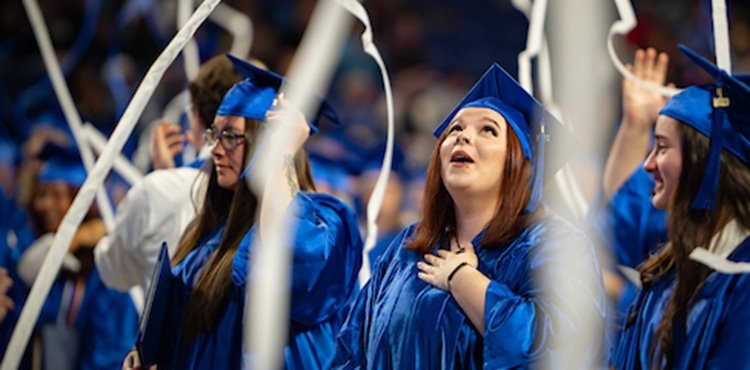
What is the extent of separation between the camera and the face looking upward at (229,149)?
3.53 meters

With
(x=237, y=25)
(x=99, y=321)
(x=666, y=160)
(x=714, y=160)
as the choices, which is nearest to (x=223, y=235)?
(x=666, y=160)

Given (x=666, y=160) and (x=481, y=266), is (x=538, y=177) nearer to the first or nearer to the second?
(x=481, y=266)

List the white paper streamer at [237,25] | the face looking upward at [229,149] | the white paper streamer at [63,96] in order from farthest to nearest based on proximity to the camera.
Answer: the white paper streamer at [237,25], the white paper streamer at [63,96], the face looking upward at [229,149]

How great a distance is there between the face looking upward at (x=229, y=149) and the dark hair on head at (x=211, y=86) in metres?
0.34

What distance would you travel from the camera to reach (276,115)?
3.43 m

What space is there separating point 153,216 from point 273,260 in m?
1.09

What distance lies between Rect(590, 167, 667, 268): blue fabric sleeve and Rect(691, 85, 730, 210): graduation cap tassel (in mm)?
817

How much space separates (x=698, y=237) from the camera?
3.11 m

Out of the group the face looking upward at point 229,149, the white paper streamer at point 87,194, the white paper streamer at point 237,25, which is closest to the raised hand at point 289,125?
the face looking upward at point 229,149

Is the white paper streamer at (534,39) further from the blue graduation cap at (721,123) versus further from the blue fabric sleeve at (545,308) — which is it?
the blue fabric sleeve at (545,308)

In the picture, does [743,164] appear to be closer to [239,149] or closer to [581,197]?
[581,197]

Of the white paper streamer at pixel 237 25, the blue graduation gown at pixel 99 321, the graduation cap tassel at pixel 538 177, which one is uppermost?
the white paper streamer at pixel 237 25

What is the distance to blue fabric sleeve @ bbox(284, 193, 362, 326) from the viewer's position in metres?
3.27

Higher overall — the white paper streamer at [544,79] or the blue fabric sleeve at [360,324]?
the white paper streamer at [544,79]
